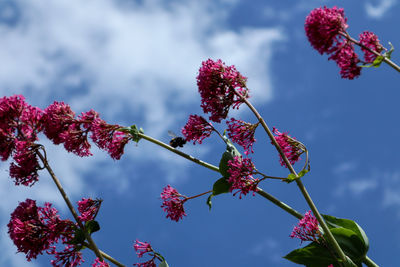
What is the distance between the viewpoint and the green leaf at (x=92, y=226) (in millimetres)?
4273

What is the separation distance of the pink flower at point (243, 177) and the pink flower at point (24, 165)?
77.3 inches

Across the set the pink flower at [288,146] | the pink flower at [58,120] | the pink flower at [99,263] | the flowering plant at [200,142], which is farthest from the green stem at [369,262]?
the pink flower at [58,120]

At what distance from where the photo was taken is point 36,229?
14.5 feet

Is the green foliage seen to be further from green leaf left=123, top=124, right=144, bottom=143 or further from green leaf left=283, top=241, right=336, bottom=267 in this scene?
green leaf left=123, top=124, right=144, bottom=143

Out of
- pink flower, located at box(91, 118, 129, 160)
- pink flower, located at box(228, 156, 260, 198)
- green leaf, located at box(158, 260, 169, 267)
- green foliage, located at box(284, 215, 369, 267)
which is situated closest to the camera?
pink flower, located at box(228, 156, 260, 198)

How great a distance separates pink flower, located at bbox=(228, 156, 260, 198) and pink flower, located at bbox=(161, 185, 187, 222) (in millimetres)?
891

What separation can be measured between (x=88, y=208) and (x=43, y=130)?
0.98 meters

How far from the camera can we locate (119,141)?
4.68 metres

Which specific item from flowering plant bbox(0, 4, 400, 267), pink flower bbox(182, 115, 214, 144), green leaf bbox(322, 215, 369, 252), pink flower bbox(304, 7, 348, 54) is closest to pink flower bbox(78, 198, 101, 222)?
flowering plant bbox(0, 4, 400, 267)

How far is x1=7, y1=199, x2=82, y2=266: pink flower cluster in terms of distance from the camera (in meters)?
4.32

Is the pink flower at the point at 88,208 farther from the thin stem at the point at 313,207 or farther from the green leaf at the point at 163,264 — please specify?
the thin stem at the point at 313,207

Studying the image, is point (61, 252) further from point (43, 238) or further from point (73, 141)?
point (73, 141)

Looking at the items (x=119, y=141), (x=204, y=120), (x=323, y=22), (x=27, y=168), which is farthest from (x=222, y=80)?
(x=27, y=168)

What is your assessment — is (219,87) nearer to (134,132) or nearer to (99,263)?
(134,132)
